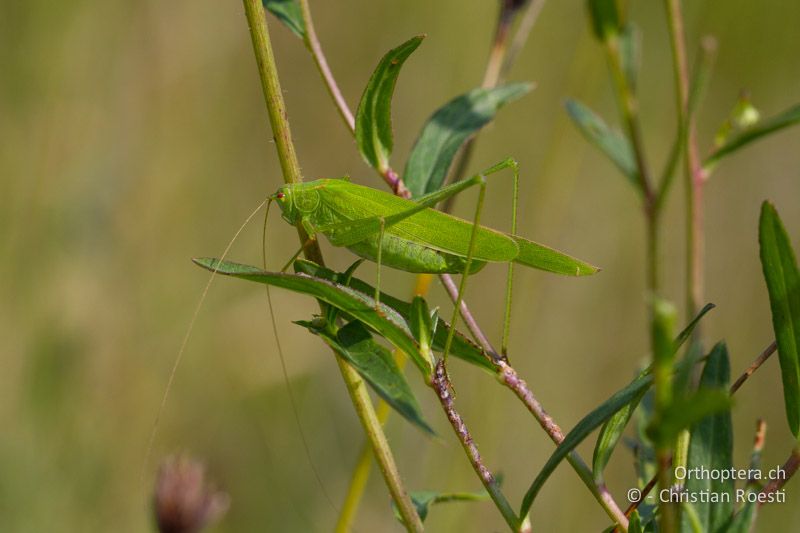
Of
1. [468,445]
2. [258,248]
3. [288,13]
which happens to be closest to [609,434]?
[468,445]

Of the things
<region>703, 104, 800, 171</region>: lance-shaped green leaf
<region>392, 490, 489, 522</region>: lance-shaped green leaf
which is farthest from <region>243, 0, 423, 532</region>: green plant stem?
<region>703, 104, 800, 171</region>: lance-shaped green leaf

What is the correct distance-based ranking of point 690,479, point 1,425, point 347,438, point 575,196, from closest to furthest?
point 690,479
point 1,425
point 347,438
point 575,196

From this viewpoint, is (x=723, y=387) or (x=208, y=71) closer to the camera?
(x=723, y=387)

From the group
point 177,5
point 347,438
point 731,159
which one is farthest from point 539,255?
point 731,159

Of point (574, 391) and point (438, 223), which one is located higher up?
point (438, 223)

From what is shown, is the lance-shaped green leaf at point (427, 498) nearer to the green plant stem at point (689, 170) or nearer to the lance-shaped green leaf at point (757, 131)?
the green plant stem at point (689, 170)

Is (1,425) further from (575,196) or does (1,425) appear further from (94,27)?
(575,196)

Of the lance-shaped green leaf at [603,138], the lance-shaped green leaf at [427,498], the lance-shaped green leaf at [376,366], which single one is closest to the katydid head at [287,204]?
the lance-shaped green leaf at [376,366]
